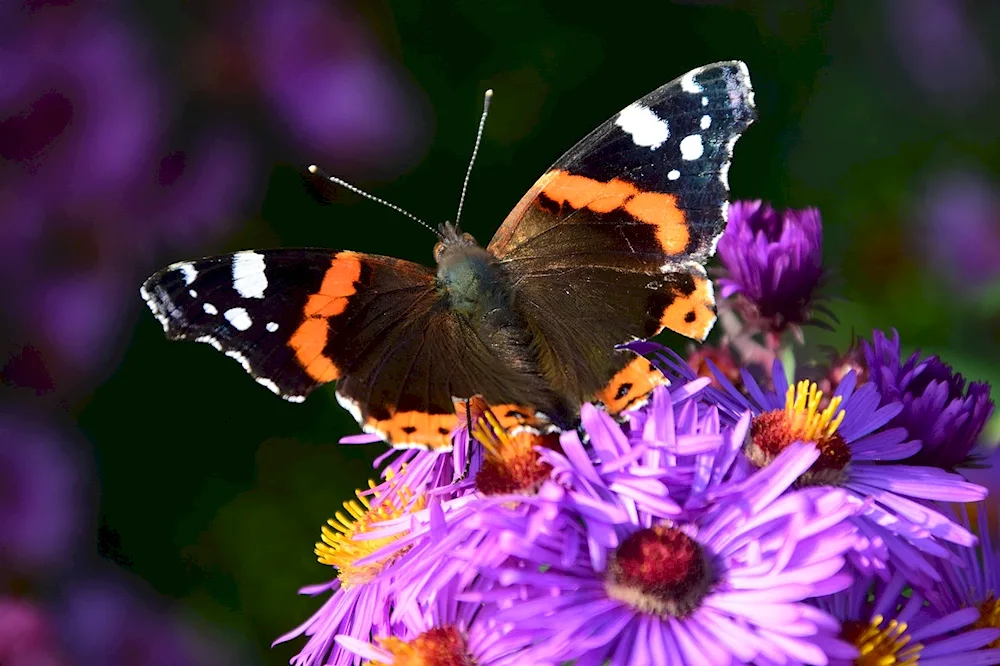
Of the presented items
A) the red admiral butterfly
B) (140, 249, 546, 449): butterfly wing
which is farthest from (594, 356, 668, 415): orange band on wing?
(140, 249, 546, 449): butterfly wing

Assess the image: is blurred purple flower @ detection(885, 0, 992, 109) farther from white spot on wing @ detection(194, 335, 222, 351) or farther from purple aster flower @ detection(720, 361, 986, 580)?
white spot on wing @ detection(194, 335, 222, 351)

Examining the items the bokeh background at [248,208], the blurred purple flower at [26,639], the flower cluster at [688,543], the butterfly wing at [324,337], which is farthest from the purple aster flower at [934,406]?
the blurred purple flower at [26,639]

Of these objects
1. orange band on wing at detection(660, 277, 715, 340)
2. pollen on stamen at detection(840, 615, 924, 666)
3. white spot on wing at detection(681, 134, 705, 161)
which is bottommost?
pollen on stamen at detection(840, 615, 924, 666)

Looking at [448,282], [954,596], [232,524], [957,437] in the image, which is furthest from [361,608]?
[232,524]

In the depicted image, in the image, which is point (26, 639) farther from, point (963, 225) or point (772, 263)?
point (963, 225)

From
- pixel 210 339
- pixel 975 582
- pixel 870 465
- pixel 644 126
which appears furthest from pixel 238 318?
pixel 975 582
